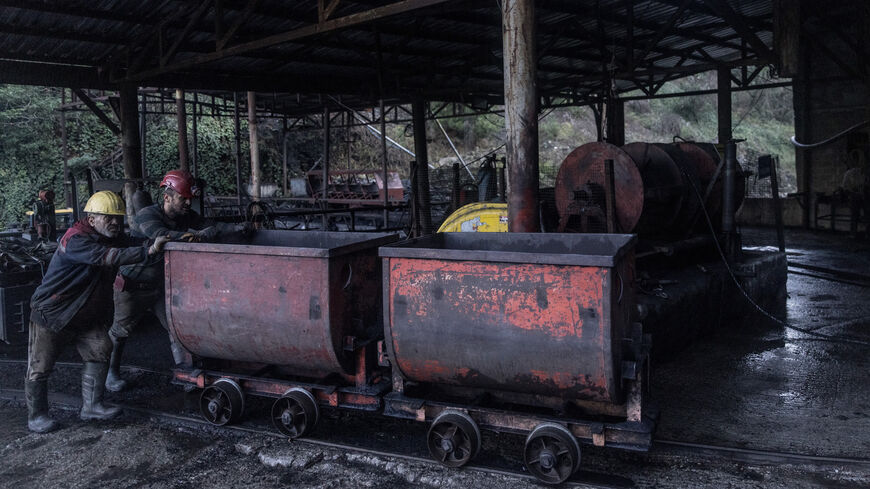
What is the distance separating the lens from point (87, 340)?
197 inches

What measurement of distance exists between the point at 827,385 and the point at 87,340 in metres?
6.31

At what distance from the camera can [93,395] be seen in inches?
198

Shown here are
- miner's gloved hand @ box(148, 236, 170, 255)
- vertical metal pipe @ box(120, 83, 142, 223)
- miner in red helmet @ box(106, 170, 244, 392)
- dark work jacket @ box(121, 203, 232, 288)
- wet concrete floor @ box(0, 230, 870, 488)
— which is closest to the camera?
wet concrete floor @ box(0, 230, 870, 488)

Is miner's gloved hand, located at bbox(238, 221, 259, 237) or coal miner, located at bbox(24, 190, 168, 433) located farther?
miner's gloved hand, located at bbox(238, 221, 259, 237)

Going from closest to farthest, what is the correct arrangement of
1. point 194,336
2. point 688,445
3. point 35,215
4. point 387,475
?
point 387,475
point 688,445
point 194,336
point 35,215

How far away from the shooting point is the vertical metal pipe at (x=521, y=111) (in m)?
5.48

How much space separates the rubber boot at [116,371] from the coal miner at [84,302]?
0.65 meters

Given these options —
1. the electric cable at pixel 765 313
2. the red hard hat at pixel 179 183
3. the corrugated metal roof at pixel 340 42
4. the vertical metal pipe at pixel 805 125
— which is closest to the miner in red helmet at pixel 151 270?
the red hard hat at pixel 179 183

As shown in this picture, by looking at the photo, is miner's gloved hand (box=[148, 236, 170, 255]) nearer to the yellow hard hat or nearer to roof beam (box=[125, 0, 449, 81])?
the yellow hard hat

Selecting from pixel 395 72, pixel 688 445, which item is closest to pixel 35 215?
pixel 395 72

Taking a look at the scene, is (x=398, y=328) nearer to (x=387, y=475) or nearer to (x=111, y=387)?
(x=387, y=475)

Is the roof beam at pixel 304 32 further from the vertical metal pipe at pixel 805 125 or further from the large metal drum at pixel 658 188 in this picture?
the vertical metal pipe at pixel 805 125

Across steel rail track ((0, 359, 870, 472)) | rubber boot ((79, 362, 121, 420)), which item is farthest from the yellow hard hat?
steel rail track ((0, 359, 870, 472))

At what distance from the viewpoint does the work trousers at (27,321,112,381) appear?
489 centimetres
